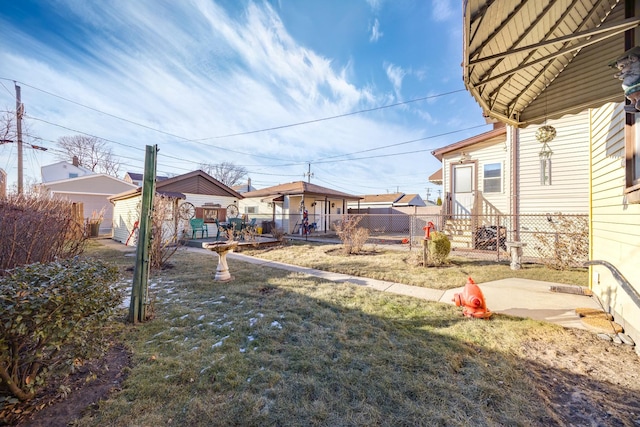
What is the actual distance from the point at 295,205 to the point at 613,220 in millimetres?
15852

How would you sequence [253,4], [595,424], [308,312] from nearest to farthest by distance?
1. [595,424]
2. [308,312]
3. [253,4]

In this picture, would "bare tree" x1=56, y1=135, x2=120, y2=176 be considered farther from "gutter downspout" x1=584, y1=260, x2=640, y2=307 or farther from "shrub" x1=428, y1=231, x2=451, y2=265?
"gutter downspout" x1=584, y1=260, x2=640, y2=307

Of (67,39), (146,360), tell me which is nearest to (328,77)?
(67,39)

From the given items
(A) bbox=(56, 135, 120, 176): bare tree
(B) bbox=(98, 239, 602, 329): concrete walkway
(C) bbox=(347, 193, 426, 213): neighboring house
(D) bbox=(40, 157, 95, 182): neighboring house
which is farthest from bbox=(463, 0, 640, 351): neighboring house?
(A) bbox=(56, 135, 120, 176): bare tree

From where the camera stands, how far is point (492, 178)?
30.6 ft

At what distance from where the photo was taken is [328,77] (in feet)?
41.9

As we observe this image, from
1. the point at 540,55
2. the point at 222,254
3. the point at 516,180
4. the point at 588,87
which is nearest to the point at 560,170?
the point at 516,180

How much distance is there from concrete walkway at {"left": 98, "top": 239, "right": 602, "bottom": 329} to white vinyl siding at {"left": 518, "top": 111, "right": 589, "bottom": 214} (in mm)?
4123

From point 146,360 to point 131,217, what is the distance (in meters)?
11.7

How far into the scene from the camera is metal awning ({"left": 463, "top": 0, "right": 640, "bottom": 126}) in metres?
2.28

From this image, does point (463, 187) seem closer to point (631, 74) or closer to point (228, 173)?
point (631, 74)

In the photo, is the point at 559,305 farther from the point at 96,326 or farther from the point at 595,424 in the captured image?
the point at 96,326

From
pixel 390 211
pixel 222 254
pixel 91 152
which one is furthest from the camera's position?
pixel 91 152

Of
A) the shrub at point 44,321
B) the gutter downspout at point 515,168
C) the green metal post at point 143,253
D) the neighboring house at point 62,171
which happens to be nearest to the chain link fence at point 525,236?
the gutter downspout at point 515,168
